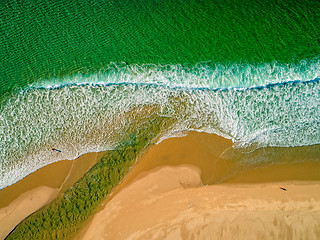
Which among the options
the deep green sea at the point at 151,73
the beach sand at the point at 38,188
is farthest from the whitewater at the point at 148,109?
the beach sand at the point at 38,188

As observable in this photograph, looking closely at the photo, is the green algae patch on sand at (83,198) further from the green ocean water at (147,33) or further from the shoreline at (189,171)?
the green ocean water at (147,33)

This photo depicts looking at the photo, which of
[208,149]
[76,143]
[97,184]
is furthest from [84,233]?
[208,149]

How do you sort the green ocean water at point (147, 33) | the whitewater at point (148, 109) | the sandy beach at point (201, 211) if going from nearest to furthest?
the sandy beach at point (201, 211) < the whitewater at point (148, 109) < the green ocean water at point (147, 33)

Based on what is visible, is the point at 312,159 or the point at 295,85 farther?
the point at 295,85

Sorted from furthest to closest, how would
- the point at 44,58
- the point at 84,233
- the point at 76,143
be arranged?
the point at 44,58 < the point at 76,143 < the point at 84,233

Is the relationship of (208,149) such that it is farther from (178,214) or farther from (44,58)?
(44,58)

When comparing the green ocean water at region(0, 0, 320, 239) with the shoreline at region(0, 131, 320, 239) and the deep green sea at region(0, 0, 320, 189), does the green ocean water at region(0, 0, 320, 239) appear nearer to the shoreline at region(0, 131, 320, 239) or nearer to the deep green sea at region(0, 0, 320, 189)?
the deep green sea at region(0, 0, 320, 189)
